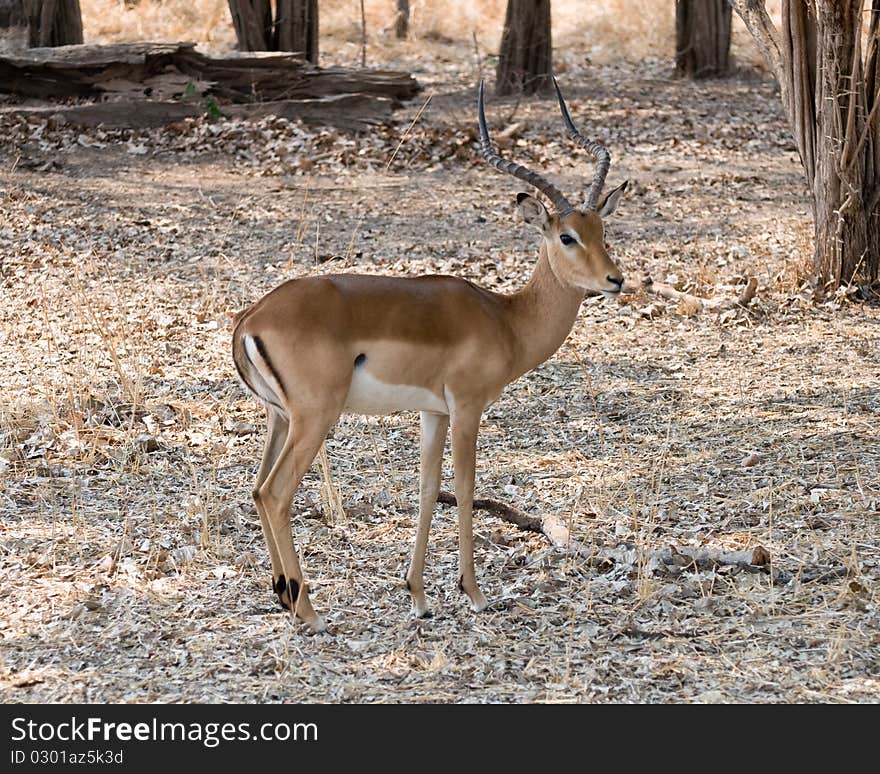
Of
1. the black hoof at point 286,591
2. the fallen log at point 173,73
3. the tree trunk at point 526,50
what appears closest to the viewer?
the black hoof at point 286,591

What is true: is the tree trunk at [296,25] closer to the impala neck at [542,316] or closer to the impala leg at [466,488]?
the impala neck at [542,316]

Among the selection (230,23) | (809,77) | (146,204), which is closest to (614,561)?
(809,77)

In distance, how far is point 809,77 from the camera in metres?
9.03

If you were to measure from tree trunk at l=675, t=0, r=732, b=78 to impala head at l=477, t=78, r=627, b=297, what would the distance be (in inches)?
→ 490

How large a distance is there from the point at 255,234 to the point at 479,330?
247 inches

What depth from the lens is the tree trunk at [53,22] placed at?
50.4 ft

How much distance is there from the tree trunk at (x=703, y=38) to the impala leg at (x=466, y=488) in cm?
1311

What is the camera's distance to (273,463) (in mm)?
5051

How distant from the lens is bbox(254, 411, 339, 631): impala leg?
4625 millimetres

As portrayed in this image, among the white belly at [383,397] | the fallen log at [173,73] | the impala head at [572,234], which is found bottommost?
the white belly at [383,397]

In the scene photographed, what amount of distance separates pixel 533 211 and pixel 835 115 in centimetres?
444

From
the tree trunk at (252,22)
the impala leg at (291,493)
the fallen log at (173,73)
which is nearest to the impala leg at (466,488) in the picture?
the impala leg at (291,493)

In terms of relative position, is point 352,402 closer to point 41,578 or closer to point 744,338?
point 41,578

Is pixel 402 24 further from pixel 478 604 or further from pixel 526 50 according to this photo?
pixel 478 604
